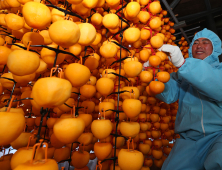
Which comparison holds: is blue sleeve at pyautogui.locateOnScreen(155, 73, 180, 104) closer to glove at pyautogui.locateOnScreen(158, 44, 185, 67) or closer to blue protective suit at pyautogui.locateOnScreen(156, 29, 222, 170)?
blue protective suit at pyautogui.locateOnScreen(156, 29, 222, 170)

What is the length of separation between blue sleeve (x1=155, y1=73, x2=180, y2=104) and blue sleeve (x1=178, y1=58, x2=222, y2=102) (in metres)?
0.51

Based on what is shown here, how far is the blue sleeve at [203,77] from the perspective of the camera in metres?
1.11

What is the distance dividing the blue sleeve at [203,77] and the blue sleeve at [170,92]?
1.66ft

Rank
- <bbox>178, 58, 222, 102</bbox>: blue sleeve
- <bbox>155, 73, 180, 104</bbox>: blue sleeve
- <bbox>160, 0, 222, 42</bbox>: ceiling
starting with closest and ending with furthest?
<bbox>178, 58, 222, 102</bbox>: blue sleeve
<bbox>155, 73, 180, 104</bbox>: blue sleeve
<bbox>160, 0, 222, 42</bbox>: ceiling

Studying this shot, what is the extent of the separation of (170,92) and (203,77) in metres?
0.63

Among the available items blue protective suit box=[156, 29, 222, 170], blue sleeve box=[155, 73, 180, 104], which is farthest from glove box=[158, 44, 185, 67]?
blue sleeve box=[155, 73, 180, 104]

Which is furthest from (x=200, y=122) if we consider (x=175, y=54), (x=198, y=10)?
(x=198, y=10)

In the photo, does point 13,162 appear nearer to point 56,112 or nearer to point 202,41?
point 56,112

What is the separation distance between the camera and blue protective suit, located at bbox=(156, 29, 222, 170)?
1.11 metres

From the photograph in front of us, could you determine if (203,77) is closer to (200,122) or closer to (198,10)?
(200,122)

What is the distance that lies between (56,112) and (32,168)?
0.65 meters

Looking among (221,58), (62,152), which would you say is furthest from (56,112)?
(221,58)

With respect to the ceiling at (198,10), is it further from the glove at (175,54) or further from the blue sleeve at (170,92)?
the glove at (175,54)

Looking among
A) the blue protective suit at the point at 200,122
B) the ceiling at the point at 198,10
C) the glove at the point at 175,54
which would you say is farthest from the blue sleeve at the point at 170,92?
the ceiling at the point at 198,10
